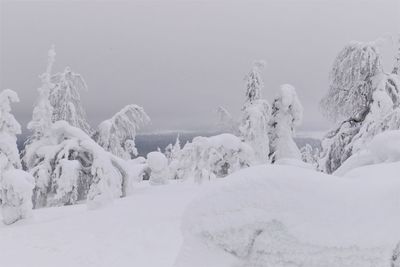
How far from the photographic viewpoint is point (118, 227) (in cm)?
1241

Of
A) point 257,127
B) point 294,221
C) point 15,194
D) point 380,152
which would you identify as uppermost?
point 380,152

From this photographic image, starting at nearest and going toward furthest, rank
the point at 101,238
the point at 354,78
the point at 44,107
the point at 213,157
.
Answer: the point at 101,238, the point at 354,78, the point at 213,157, the point at 44,107

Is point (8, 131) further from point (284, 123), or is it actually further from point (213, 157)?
point (284, 123)

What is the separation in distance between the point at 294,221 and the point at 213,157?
42.4ft

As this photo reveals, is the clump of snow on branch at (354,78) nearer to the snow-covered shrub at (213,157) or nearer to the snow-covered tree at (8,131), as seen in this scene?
the snow-covered shrub at (213,157)

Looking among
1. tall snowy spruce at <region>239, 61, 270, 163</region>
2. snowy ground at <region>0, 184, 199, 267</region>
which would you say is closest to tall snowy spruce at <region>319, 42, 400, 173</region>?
snowy ground at <region>0, 184, 199, 267</region>

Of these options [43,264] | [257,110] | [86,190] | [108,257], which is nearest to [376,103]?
[257,110]

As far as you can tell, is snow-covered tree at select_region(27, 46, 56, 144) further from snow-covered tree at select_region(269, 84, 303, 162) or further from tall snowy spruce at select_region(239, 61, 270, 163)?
snow-covered tree at select_region(269, 84, 303, 162)

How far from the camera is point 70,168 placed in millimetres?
17797

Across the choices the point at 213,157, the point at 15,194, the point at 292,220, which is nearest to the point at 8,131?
the point at 15,194

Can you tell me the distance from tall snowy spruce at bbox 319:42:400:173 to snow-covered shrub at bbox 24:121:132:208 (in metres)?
8.01

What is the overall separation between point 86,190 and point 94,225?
6772 mm

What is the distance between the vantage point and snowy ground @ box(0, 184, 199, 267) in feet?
35.1

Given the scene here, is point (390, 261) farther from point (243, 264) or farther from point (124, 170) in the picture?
point (124, 170)
